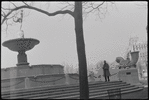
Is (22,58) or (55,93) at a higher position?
(22,58)

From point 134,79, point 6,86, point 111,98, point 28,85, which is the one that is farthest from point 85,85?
point 134,79

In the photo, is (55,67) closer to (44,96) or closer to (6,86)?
Answer: (6,86)

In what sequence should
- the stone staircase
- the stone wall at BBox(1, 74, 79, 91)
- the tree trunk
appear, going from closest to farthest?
the tree trunk < the stone staircase < the stone wall at BBox(1, 74, 79, 91)

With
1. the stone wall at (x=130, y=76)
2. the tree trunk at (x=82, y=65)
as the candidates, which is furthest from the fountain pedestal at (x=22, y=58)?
the tree trunk at (x=82, y=65)

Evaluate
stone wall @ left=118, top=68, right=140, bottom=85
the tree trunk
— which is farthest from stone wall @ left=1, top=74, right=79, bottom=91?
the tree trunk

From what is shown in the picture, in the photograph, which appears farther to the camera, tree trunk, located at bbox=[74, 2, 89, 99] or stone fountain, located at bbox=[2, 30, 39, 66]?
stone fountain, located at bbox=[2, 30, 39, 66]

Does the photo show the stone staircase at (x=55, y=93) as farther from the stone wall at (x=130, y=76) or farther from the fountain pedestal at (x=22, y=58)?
the fountain pedestal at (x=22, y=58)

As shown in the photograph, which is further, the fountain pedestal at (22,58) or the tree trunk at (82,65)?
the fountain pedestal at (22,58)

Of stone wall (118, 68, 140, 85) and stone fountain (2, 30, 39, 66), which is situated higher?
stone fountain (2, 30, 39, 66)

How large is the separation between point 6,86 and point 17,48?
4.46 metres

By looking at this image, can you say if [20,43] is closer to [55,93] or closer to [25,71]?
[25,71]

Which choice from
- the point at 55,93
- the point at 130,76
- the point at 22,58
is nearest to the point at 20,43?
the point at 22,58

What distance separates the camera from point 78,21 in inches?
474

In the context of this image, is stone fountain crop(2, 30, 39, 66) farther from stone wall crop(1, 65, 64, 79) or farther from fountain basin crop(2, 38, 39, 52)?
stone wall crop(1, 65, 64, 79)
